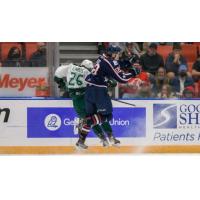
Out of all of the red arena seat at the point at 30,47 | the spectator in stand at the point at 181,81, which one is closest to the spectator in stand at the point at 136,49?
the spectator in stand at the point at 181,81

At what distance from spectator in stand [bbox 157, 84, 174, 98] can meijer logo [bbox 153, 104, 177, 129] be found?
0.38ft

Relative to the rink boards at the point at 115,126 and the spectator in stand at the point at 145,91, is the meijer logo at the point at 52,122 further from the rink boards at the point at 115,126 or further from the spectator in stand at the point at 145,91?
the spectator in stand at the point at 145,91

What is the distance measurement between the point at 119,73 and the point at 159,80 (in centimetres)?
61

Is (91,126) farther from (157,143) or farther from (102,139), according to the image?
(157,143)

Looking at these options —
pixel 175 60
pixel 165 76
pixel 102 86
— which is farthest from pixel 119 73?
pixel 175 60

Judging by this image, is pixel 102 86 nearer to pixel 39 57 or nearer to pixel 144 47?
pixel 144 47

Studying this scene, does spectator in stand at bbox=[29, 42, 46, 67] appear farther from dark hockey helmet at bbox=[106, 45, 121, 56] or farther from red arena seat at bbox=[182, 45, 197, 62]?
red arena seat at bbox=[182, 45, 197, 62]

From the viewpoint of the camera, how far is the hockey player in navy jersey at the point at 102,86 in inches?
351

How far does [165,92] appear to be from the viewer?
9.29m

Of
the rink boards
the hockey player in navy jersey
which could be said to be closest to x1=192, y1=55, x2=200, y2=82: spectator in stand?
the rink boards

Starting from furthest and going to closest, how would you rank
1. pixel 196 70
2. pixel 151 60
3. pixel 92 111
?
pixel 196 70 → pixel 151 60 → pixel 92 111

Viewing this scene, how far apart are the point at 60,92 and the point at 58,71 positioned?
0.88ft

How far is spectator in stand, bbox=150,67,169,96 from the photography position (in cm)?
923
